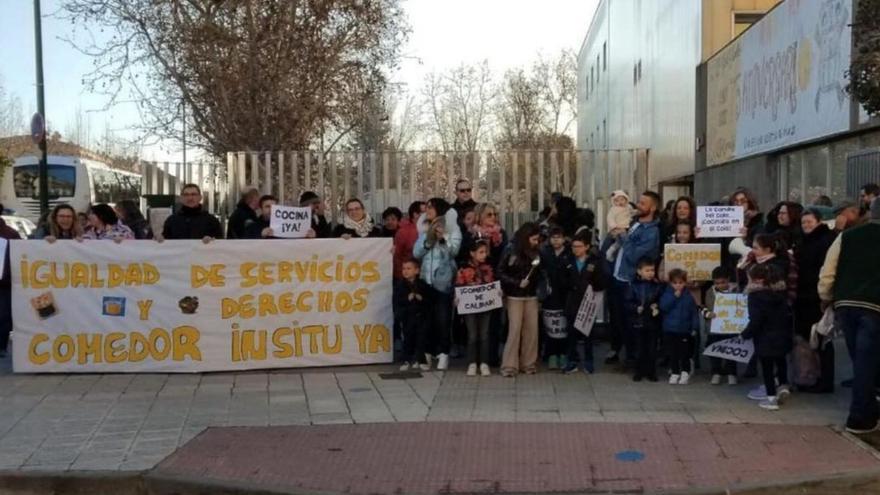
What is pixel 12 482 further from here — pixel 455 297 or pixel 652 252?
pixel 652 252

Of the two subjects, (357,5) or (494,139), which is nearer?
(357,5)

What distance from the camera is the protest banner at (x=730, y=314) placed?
9094 millimetres

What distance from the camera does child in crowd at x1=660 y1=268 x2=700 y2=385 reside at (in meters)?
9.40

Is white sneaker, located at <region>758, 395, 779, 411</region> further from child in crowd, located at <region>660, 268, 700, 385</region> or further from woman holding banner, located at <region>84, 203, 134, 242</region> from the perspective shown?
woman holding banner, located at <region>84, 203, 134, 242</region>

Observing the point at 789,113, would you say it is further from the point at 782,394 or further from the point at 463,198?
the point at 782,394

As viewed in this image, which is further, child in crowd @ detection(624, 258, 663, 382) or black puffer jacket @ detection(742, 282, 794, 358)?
child in crowd @ detection(624, 258, 663, 382)

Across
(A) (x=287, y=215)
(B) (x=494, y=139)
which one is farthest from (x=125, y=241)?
(B) (x=494, y=139)

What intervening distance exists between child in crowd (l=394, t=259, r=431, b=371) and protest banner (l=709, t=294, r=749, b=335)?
292 centimetres

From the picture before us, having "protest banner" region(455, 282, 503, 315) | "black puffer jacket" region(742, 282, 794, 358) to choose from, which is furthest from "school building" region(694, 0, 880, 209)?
"protest banner" region(455, 282, 503, 315)

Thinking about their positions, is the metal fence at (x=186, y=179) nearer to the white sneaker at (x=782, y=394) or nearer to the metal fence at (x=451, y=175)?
the metal fence at (x=451, y=175)

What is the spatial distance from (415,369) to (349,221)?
189 centimetres

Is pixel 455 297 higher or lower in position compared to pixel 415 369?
higher

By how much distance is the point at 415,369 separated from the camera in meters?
10.3

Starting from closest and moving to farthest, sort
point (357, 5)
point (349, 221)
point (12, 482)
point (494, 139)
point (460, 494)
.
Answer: point (460, 494), point (12, 482), point (349, 221), point (357, 5), point (494, 139)
